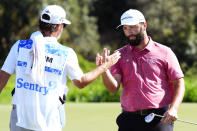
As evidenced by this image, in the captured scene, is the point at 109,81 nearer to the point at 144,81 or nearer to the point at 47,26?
the point at 144,81

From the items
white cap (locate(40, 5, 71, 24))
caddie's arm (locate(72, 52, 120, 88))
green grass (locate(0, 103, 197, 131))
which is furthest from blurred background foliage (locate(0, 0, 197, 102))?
white cap (locate(40, 5, 71, 24))

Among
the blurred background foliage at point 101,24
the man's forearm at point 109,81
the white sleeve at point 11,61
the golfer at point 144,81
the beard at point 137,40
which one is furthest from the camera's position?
the blurred background foliage at point 101,24

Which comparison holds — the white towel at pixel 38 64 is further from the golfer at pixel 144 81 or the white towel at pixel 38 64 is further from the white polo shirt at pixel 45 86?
the golfer at pixel 144 81

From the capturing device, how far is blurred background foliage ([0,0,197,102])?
4272 cm

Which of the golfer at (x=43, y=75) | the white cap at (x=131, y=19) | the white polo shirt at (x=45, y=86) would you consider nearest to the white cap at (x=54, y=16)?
the golfer at (x=43, y=75)

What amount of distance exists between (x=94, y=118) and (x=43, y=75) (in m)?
8.94

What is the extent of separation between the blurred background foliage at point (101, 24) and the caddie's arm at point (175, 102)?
28968mm

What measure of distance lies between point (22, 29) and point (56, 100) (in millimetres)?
39738

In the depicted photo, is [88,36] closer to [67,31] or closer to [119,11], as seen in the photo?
[67,31]

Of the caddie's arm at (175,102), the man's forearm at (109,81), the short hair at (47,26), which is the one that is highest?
the short hair at (47,26)

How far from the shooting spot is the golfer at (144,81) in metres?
5.35

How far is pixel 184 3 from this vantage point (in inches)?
2157

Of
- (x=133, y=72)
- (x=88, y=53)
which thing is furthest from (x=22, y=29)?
(x=133, y=72)

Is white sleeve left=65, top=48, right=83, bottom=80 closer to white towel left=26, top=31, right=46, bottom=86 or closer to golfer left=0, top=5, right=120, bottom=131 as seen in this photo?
golfer left=0, top=5, right=120, bottom=131
